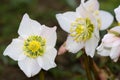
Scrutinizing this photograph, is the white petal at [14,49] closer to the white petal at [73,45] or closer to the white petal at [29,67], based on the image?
the white petal at [29,67]

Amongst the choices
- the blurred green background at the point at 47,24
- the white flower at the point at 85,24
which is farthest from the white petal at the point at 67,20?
the blurred green background at the point at 47,24

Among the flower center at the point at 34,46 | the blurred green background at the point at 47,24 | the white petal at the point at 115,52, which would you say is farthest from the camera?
the blurred green background at the point at 47,24

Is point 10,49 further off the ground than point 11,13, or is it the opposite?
point 10,49

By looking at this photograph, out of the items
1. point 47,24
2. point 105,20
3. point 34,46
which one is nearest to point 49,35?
point 34,46

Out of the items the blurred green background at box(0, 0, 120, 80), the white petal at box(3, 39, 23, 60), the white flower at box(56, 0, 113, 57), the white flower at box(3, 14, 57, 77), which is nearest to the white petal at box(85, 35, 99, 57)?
the white flower at box(56, 0, 113, 57)

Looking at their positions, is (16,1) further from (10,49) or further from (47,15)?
(10,49)

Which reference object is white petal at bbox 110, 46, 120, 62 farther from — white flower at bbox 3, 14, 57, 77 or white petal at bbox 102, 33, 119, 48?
white flower at bbox 3, 14, 57, 77

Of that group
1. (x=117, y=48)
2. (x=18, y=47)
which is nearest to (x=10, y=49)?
(x=18, y=47)

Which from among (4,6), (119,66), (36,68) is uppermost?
(36,68)
